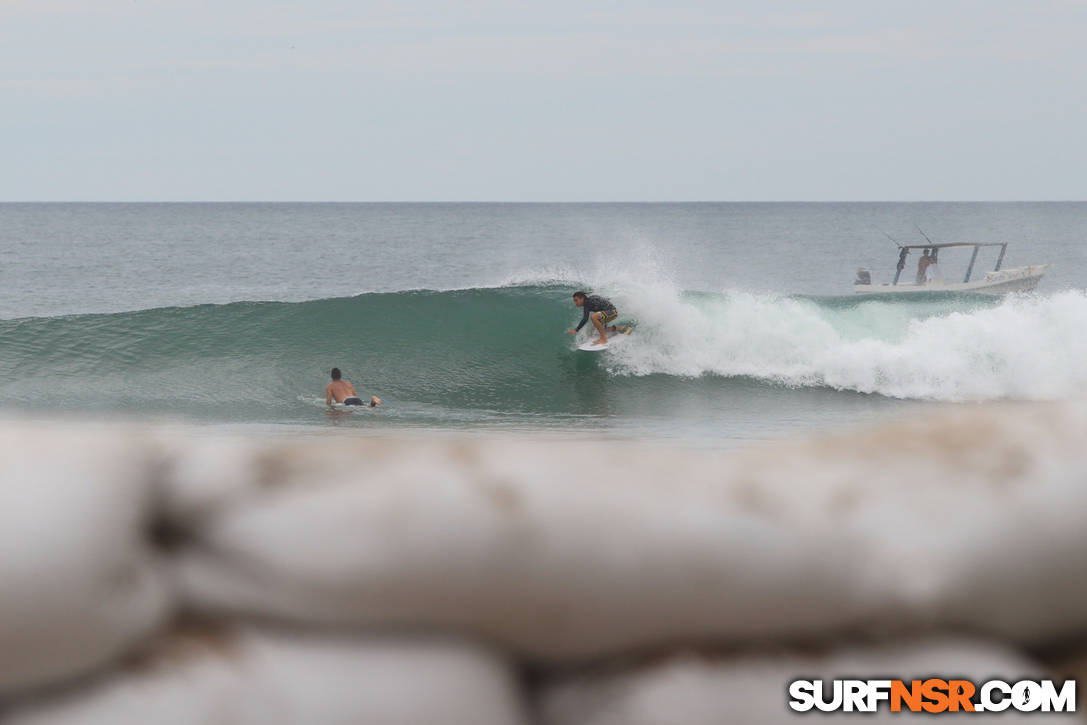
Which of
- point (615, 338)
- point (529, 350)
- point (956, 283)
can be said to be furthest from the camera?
point (956, 283)

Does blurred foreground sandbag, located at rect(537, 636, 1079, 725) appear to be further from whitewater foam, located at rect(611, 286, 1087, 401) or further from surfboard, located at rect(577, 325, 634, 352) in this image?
surfboard, located at rect(577, 325, 634, 352)

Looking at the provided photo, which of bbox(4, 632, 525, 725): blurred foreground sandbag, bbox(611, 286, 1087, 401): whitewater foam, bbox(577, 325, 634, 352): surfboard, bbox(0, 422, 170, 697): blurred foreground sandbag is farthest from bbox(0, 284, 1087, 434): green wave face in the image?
bbox(0, 422, 170, 697): blurred foreground sandbag

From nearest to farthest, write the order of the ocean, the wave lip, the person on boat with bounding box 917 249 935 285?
1. the ocean
2. the wave lip
3. the person on boat with bounding box 917 249 935 285

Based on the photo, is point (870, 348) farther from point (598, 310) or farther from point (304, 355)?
point (304, 355)

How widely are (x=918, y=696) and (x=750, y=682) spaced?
144 mm

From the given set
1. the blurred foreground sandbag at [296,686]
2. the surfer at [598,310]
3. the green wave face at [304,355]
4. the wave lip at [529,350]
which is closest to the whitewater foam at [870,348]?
the wave lip at [529,350]

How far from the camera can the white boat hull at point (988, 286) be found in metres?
21.9

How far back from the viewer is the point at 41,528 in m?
0.79

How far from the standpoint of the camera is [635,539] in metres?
0.89

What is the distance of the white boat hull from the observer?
2192 cm

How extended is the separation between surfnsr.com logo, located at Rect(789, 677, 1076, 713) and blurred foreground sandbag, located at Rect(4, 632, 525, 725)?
253 millimetres

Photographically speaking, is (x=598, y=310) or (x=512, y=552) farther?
(x=598, y=310)

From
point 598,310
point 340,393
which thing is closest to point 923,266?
point 598,310

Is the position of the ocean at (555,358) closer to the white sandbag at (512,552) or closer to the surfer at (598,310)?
the surfer at (598,310)
